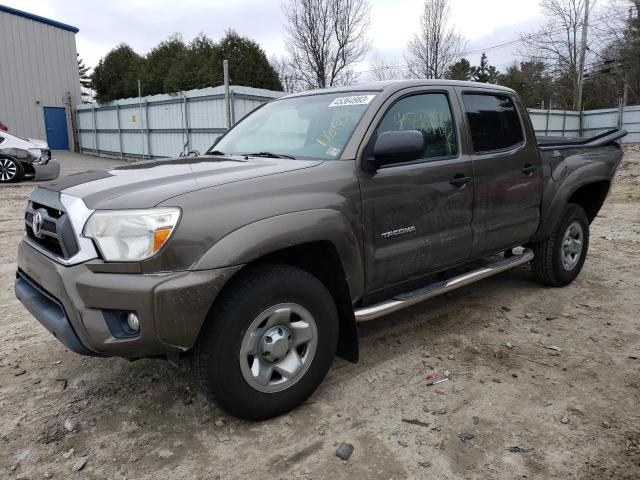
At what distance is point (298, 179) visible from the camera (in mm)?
2695

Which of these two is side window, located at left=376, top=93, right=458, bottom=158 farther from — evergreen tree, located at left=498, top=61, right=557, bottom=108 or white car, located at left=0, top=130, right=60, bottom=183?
evergreen tree, located at left=498, top=61, right=557, bottom=108

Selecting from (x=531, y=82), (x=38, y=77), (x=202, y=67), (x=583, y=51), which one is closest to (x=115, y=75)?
(x=38, y=77)

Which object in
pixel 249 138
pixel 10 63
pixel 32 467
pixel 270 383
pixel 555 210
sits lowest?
pixel 32 467

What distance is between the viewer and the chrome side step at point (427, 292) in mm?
3033

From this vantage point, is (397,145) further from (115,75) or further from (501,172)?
(115,75)

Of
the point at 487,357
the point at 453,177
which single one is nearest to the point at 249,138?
the point at 453,177

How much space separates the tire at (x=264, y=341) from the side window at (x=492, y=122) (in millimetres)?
1870

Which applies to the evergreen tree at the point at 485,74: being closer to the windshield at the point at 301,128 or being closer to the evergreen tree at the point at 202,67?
the evergreen tree at the point at 202,67

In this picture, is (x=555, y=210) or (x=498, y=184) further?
(x=555, y=210)

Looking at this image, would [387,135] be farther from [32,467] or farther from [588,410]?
[32,467]

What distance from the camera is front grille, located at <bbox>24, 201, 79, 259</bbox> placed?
2357 millimetres

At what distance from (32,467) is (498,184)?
3.43 metres

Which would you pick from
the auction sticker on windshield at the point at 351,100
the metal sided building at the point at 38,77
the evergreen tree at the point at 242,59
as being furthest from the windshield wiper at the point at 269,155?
the metal sided building at the point at 38,77

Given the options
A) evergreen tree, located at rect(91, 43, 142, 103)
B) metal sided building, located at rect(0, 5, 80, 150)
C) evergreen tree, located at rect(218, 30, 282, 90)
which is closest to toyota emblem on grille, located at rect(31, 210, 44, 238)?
evergreen tree, located at rect(218, 30, 282, 90)
